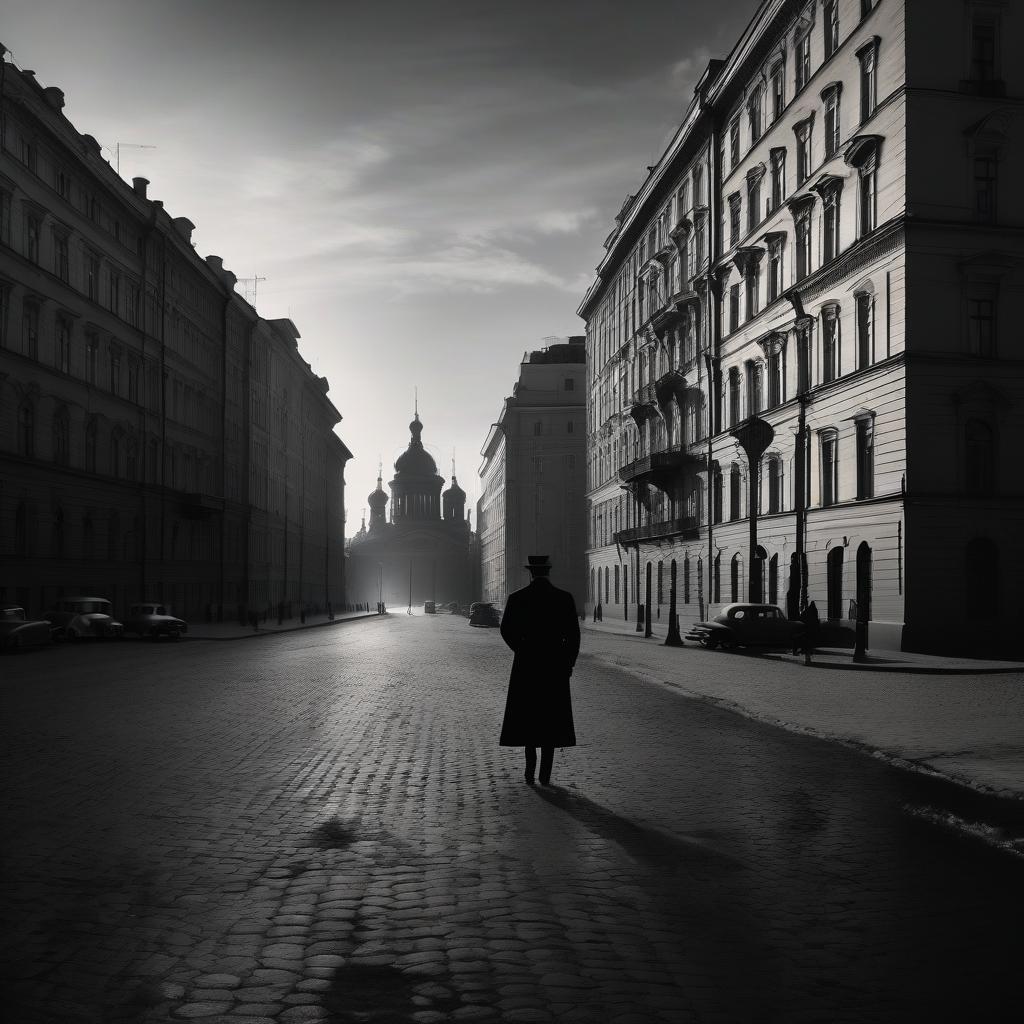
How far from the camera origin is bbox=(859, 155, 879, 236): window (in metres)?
→ 33.9

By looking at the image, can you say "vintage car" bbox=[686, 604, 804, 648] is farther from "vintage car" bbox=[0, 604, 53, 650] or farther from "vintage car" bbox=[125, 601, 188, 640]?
"vintage car" bbox=[0, 604, 53, 650]

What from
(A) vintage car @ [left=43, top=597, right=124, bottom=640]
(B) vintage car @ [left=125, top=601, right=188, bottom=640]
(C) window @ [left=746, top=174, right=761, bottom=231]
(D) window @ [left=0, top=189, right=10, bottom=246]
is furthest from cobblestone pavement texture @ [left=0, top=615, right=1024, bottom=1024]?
(C) window @ [left=746, top=174, right=761, bottom=231]

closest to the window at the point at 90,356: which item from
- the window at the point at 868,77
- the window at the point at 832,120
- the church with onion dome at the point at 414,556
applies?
the window at the point at 832,120

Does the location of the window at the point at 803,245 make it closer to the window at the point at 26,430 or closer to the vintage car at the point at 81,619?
the vintage car at the point at 81,619

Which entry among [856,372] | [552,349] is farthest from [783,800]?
[552,349]

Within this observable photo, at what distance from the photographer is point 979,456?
32.3 metres

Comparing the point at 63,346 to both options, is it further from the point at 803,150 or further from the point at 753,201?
the point at 803,150

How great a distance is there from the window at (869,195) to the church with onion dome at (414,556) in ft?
402

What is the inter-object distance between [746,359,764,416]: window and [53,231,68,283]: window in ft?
80.7

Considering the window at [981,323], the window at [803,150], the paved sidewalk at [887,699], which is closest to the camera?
the paved sidewalk at [887,699]

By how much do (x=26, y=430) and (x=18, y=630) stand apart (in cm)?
1154

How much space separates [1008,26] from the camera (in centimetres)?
3269

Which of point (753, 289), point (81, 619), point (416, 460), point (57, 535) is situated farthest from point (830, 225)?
point (416, 460)

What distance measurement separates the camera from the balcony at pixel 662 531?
168ft
